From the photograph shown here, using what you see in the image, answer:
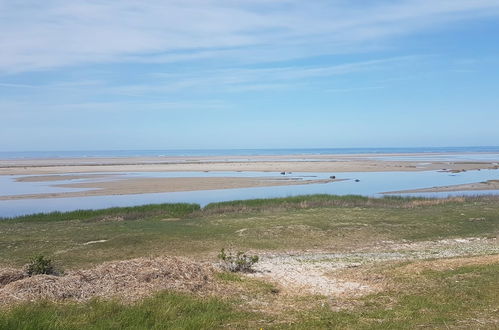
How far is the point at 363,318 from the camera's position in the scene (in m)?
10.4

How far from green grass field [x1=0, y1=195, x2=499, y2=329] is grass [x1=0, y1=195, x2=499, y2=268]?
6 centimetres

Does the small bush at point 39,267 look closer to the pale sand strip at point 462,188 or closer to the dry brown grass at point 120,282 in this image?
the dry brown grass at point 120,282

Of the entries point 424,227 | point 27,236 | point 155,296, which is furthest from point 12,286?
point 424,227

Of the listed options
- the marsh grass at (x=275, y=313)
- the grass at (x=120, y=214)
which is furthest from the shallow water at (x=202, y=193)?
the marsh grass at (x=275, y=313)

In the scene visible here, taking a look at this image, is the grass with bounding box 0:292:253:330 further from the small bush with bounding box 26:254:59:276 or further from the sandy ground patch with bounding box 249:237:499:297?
the small bush with bounding box 26:254:59:276

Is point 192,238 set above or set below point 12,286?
below

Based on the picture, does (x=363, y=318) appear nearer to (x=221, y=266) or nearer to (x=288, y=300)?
(x=288, y=300)

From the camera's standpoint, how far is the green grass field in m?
10.1

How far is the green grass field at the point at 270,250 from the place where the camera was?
1013 centimetres

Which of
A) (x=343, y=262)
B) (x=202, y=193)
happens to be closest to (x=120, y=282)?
(x=343, y=262)

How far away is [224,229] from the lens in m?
27.8

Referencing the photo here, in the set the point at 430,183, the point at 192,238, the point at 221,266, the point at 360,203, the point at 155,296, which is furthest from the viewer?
the point at 430,183

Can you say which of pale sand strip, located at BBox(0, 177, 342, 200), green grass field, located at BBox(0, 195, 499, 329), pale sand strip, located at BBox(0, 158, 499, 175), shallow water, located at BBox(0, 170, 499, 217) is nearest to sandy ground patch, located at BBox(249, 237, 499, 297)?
green grass field, located at BBox(0, 195, 499, 329)

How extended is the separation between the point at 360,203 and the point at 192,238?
58.8 feet
